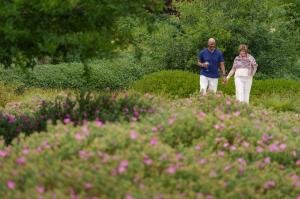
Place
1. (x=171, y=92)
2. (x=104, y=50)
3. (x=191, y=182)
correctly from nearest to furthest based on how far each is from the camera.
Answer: (x=191, y=182) → (x=104, y=50) → (x=171, y=92)

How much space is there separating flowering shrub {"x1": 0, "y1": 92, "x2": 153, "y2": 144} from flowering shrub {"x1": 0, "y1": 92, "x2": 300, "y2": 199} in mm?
1254

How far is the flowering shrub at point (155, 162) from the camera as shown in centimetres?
533

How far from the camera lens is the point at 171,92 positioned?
1858 cm

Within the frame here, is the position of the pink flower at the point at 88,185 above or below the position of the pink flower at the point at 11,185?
above

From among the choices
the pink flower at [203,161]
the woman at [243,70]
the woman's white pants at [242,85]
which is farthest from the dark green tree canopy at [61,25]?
the woman's white pants at [242,85]

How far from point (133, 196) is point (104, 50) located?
11.2 feet

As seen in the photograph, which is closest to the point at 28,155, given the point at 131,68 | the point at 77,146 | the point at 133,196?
the point at 77,146

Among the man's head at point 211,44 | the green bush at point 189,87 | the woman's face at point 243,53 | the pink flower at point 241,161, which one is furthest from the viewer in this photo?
the green bush at point 189,87

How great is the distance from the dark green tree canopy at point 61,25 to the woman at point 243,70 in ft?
23.3

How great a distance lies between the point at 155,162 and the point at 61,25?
3256mm

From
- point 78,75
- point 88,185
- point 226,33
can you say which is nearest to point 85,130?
point 88,185

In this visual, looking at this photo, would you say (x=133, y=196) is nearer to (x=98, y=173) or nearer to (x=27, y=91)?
(x=98, y=173)

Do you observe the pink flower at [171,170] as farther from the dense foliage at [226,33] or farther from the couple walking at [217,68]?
the dense foliage at [226,33]

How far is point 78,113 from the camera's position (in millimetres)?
8633
